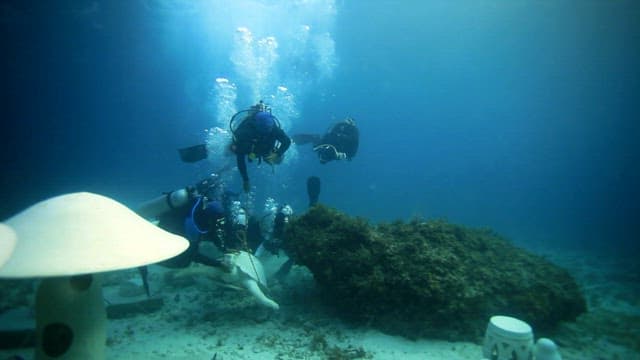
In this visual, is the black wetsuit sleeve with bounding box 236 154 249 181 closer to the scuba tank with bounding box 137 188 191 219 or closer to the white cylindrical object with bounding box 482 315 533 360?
the scuba tank with bounding box 137 188 191 219

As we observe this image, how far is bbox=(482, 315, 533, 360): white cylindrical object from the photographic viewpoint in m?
3.98

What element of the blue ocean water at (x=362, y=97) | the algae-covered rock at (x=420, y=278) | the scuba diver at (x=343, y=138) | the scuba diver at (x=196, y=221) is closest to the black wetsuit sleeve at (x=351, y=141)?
the scuba diver at (x=343, y=138)

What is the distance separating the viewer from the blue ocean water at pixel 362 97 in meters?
31.0

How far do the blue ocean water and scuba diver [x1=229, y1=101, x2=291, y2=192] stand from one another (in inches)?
159

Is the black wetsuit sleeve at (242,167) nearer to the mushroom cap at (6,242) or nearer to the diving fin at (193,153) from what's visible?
the diving fin at (193,153)

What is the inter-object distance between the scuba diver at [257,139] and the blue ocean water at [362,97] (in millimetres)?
4032

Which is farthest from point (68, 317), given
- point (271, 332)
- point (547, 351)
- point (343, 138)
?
point (343, 138)

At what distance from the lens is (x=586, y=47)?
37.6 metres

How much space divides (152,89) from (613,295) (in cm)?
5989

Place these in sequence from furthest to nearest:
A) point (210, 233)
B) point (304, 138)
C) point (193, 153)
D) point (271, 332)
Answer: point (304, 138)
point (193, 153)
point (210, 233)
point (271, 332)

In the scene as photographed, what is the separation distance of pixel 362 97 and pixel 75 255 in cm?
11290

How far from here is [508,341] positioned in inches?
158

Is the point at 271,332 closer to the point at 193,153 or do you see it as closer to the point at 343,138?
the point at 193,153

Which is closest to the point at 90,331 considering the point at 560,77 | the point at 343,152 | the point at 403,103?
the point at 343,152
